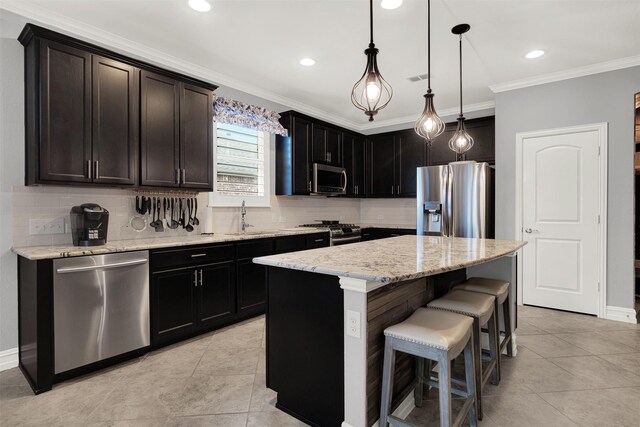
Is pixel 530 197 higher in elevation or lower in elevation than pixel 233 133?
lower

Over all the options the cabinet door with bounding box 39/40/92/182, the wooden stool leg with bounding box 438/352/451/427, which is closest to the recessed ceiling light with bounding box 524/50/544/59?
the wooden stool leg with bounding box 438/352/451/427

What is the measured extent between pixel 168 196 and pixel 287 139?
1773 mm

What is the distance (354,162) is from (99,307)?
414 cm

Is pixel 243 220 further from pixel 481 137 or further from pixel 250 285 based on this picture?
pixel 481 137

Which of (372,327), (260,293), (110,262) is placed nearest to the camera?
(372,327)

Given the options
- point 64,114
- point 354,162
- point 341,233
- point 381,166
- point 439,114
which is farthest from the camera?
point 381,166

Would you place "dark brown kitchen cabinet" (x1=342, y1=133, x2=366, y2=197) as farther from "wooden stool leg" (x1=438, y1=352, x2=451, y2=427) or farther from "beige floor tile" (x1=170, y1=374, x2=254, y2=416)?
"wooden stool leg" (x1=438, y1=352, x2=451, y2=427)

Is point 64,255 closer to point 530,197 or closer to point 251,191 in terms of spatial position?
point 251,191

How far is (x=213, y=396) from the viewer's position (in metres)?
2.11

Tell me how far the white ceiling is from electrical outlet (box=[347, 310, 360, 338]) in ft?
7.30

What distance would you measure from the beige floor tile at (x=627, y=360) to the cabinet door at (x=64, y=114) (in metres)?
4.30

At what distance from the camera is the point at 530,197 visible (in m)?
3.98

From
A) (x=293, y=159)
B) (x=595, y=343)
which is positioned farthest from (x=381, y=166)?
(x=595, y=343)

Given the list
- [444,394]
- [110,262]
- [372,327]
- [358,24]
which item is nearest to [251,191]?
[110,262]
